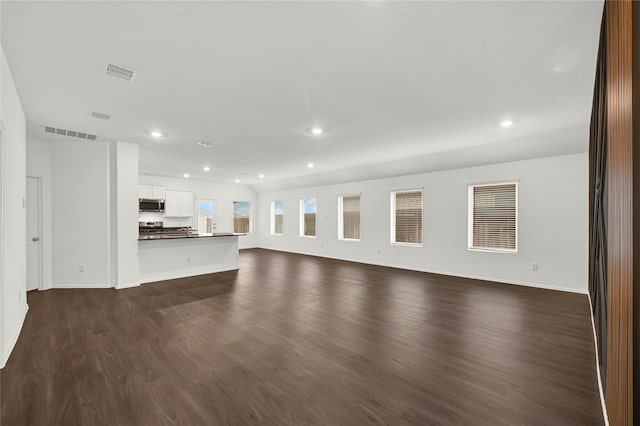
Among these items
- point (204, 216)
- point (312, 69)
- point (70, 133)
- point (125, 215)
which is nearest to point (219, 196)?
point (204, 216)

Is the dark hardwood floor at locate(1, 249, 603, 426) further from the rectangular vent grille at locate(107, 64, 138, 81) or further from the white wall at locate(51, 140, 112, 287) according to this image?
the rectangular vent grille at locate(107, 64, 138, 81)

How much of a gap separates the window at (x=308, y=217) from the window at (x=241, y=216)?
2.81 m

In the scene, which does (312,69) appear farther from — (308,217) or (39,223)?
(308,217)

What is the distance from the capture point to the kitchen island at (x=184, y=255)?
215 inches

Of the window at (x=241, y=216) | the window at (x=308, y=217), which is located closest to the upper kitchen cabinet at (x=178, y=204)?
the window at (x=241, y=216)

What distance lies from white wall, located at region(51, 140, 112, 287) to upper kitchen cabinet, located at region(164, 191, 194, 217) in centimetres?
392

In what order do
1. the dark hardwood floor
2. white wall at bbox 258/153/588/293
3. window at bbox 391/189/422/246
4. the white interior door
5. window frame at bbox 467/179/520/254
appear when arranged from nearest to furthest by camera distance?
1. the dark hardwood floor
2. the white interior door
3. white wall at bbox 258/153/588/293
4. window frame at bbox 467/179/520/254
5. window at bbox 391/189/422/246

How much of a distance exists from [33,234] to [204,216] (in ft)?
17.8

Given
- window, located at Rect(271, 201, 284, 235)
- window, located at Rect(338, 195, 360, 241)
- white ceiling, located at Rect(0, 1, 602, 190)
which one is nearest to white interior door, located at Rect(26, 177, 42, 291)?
white ceiling, located at Rect(0, 1, 602, 190)

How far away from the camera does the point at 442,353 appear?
2.61m

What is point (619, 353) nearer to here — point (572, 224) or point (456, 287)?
point (456, 287)

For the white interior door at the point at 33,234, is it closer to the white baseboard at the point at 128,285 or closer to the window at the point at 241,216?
the white baseboard at the point at 128,285

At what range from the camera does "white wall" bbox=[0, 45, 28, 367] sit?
2.40 m

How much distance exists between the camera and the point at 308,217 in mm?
10008
